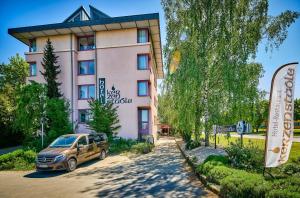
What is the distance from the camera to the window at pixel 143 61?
25.2 m

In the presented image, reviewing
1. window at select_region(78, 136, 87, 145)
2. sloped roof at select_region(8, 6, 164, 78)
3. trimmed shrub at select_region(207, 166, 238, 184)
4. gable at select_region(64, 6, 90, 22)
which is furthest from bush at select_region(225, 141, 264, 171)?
gable at select_region(64, 6, 90, 22)

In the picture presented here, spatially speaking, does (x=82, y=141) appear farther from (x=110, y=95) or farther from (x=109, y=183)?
(x=110, y=95)

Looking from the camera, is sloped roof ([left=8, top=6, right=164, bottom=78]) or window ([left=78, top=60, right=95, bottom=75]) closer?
sloped roof ([left=8, top=6, right=164, bottom=78])

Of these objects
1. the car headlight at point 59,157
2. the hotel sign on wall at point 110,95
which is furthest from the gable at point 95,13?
the car headlight at point 59,157

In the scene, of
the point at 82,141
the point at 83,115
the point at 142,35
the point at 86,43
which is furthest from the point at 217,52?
the point at 86,43

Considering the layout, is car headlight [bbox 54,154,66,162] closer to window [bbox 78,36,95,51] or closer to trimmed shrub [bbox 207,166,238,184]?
trimmed shrub [bbox 207,166,238,184]

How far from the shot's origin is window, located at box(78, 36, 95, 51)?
27500 millimetres

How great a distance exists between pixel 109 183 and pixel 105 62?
17.9 m

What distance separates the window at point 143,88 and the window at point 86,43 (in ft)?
23.2

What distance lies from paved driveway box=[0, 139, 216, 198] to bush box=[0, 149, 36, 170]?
108cm

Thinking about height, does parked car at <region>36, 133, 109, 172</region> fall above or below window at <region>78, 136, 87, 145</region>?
below

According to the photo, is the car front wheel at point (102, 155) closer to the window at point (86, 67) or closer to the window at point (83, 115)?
the window at point (83, 115)

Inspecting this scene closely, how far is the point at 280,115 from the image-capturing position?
701 cm

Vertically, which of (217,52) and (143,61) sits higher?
(143,61)
